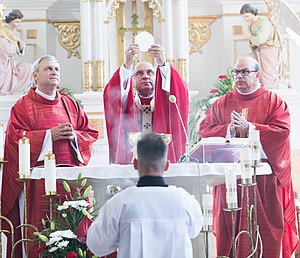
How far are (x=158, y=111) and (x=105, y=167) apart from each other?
3.42 ft

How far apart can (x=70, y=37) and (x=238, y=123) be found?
424 centimetres

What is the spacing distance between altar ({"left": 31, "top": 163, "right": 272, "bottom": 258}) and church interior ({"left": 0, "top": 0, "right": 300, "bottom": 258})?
3.68 metres

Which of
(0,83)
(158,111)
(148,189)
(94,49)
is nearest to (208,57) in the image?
(94,49)

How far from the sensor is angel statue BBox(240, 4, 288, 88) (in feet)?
33.1

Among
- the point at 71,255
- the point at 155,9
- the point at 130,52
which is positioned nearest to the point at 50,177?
the point at 71,255

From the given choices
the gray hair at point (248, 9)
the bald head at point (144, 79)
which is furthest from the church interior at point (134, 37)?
the bald head at point (144, 79)

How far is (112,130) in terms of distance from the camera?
689 cm

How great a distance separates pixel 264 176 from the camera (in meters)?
6.82

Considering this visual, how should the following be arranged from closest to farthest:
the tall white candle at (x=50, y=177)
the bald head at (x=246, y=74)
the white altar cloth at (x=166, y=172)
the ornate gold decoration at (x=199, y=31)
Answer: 1. the tall white candle at (x=50, y=177)
2. the white altar cloth at (x=166, y=172)
3. the bald head at (x=246, y=74)
4. the ornate gold decoration at (x=199, y=31)

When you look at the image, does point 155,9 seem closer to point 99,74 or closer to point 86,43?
point 86,43

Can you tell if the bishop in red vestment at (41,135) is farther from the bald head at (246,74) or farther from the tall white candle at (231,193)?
the tall white candle at (231,193)

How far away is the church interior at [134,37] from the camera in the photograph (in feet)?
32.6

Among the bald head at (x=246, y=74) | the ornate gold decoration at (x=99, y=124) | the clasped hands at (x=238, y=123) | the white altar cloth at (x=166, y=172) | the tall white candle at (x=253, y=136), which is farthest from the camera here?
the ornate gold decoration at (x=99, y=124)

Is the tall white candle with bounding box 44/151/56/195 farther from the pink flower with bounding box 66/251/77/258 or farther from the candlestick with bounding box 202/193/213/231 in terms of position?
the candlestick with bounding box 202/193/213/231
